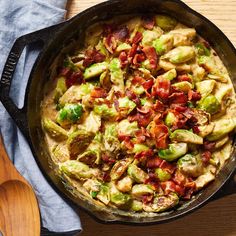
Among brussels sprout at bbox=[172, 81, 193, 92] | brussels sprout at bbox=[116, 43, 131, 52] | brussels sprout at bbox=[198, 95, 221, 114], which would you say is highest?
brussels sprout at bbox=[116, 43, 131, 52]

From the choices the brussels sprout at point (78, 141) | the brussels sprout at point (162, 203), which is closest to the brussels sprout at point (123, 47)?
the brussels sprout at point (78, 141)

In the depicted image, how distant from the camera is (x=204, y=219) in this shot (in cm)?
305

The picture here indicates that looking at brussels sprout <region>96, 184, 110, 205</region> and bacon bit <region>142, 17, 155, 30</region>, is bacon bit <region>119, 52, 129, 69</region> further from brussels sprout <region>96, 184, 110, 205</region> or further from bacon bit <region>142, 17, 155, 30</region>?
brussels sprout <region>96, 184, 110, 205</region>

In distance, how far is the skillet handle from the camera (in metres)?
2.76

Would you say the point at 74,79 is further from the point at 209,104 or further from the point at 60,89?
the point at 209,104

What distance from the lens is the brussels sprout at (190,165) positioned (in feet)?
9.32

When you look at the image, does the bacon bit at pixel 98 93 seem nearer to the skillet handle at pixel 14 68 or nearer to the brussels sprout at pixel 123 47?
the brussels sprout at pixel 123 47

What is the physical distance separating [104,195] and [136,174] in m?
0.20

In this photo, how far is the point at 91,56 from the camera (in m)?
2.99

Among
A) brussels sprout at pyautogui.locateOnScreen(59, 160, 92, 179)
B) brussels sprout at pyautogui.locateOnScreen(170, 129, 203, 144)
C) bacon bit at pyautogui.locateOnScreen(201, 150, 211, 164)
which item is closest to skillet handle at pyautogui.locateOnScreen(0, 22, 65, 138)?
brussels sprout at pyautogui.locateOnScreen(59, 160, 92, 179)

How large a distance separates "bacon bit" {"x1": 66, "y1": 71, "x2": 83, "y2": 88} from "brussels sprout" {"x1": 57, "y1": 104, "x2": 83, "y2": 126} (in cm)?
13

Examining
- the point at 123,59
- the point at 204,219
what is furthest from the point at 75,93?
the point at 204,219

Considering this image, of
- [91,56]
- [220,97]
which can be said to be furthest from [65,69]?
[220,97]

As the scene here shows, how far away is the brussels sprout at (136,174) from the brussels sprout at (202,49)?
0.69 metres
